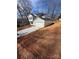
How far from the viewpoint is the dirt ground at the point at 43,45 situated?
1508 millimetres

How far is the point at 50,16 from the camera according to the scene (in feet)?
5.03

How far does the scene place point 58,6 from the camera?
4.99 feet

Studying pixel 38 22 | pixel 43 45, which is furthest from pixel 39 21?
pixel 43 45

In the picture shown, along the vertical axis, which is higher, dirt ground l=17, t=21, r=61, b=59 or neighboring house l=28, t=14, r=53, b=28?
neighboring house l=28, t=14, r=53, b=28

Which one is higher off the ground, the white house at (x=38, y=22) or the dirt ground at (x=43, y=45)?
the white house at (x=38, y=22)

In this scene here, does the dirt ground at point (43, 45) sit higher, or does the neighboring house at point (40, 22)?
the neighboring house at point (40, 22)

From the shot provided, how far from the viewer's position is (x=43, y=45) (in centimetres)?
152

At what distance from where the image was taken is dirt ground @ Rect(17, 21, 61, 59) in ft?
4.95
